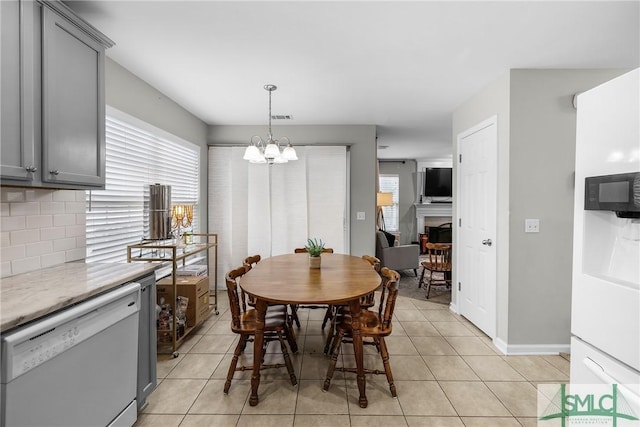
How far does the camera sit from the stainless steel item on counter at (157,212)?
283 cm

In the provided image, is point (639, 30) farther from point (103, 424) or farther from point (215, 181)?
point (215, 181)

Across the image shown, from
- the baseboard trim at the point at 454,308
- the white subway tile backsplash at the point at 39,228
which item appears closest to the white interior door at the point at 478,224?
the baseboard trim at the point at 454,308

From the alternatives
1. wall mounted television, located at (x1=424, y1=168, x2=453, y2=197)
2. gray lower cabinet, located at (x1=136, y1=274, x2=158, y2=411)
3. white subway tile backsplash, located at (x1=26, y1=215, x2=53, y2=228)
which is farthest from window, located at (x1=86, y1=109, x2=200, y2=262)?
wall mounted television, located at (x1=424, y1=168, x2=453, y2=197)

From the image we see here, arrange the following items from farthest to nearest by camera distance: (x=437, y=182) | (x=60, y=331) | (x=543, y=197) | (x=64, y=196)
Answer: (x=437, y=182) < (x=543, y=197) < (x=64, y=196) < (x=60, y=331)

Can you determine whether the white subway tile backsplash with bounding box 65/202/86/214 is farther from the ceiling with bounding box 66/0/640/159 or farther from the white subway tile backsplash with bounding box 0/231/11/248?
the ceiling with bounding box 66/0/640/159

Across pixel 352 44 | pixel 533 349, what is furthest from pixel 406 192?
pixel 352 44

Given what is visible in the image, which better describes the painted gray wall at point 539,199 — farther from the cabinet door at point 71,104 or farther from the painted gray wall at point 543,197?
the cabinet door at point 71,104

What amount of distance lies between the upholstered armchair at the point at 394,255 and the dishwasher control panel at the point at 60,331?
406cm

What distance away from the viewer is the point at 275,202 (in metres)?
4.73

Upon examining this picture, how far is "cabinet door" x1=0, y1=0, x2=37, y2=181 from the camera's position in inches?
56.2

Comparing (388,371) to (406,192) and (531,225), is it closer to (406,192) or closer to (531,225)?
(531,225)

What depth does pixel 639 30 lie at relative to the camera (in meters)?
2.16

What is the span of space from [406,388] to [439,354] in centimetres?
69

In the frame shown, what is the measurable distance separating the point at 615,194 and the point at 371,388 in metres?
1.88
